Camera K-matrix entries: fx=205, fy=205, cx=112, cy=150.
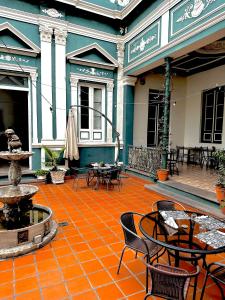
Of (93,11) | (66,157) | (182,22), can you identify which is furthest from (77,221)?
(93,11)

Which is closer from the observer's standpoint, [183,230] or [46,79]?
[183,230]

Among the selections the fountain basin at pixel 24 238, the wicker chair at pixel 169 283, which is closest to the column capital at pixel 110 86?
the fountain basin at pixel 24 238

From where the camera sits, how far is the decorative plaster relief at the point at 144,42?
6.12 m

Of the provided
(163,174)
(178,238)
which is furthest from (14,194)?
(163,174)

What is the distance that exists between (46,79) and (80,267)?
6.03 metres

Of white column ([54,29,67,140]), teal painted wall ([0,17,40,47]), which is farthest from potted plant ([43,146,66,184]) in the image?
teal painted wall ([0,17,40,47])

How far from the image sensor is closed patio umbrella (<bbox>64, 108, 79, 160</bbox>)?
22.8 feet

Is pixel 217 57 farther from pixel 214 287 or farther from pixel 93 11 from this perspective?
pixel 214 287

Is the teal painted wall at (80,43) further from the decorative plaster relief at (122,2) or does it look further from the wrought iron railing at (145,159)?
the wrought iron railing at (145,159)

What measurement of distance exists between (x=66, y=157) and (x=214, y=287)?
219 inches

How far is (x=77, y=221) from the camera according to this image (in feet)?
13.1

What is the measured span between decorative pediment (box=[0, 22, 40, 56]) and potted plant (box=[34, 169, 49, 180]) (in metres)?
3.79

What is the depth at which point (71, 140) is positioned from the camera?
22.9ft

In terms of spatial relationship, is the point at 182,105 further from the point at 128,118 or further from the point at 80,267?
the point at 80,267
